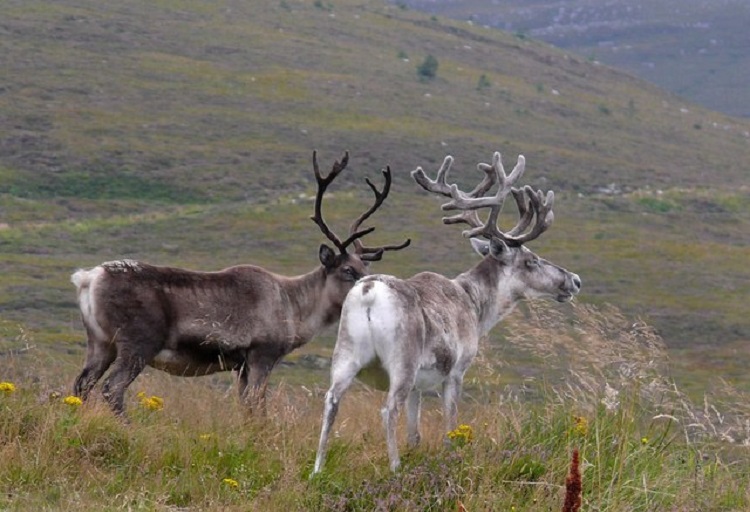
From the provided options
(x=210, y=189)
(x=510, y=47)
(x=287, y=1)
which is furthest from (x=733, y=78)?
(x=210, y=189)

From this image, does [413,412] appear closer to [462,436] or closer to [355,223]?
[462,436]

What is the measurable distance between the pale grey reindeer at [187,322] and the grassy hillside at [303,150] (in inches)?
531

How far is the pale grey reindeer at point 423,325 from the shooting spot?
9422mm

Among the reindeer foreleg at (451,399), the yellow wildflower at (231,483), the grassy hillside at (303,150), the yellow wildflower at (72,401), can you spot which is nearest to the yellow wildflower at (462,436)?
the reindeer foreleg at (451,399)

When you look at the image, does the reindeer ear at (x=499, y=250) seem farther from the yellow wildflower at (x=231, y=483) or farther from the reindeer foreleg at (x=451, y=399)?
the yellow wildflower at (x=231, y=483)

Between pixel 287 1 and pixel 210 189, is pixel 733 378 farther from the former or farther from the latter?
pixel 287 1

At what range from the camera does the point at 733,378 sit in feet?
107

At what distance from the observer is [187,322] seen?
1169 cm

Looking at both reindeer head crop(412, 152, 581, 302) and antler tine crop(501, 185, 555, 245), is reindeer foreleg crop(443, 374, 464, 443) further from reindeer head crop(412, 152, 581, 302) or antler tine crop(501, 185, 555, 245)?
antler tine crop(501, 185, 555, 245)

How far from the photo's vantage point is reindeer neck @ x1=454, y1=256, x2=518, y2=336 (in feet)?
37.8

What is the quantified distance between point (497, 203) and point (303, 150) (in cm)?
4660

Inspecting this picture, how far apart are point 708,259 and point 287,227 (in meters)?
14.2

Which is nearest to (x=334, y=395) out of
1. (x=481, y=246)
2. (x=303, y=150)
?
(x=481, y=246)

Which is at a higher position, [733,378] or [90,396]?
[90,396]
